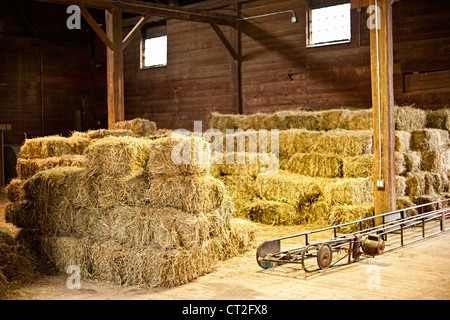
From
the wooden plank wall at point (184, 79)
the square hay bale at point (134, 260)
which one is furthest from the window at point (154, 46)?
the square hay bale at point (134, 260)

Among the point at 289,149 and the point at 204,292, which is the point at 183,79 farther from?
the point at 204,292

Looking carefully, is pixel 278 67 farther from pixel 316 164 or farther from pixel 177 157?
pixel 177 157

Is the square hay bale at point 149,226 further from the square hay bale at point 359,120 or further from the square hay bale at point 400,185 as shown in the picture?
the square hay bale at point 359,120

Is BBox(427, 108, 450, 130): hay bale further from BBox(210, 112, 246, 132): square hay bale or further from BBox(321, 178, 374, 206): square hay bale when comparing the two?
BBox(210, 112, 246, 132): square hay bale

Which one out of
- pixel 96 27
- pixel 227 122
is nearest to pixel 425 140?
pixel 227 122

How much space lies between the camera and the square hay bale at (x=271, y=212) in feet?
30.1

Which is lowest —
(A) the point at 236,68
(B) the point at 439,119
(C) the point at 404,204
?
(C) the point at 404,204

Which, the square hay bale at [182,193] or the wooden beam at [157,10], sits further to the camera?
the wooden beam at [157,10]

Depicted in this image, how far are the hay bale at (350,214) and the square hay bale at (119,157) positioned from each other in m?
3.71

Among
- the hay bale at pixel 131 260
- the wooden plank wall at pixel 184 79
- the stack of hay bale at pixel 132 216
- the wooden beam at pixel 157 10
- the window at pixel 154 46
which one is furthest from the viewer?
the window at pixel 154 46

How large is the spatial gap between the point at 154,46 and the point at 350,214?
38.5 ft

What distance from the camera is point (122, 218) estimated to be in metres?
5.93

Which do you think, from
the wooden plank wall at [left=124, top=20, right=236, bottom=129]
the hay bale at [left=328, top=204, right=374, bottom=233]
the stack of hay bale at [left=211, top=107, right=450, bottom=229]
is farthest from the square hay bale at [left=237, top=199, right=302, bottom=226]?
the wooden plank wall at [left=124, top=20, right=236, bottom=129]

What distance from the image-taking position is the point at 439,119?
1088cm
